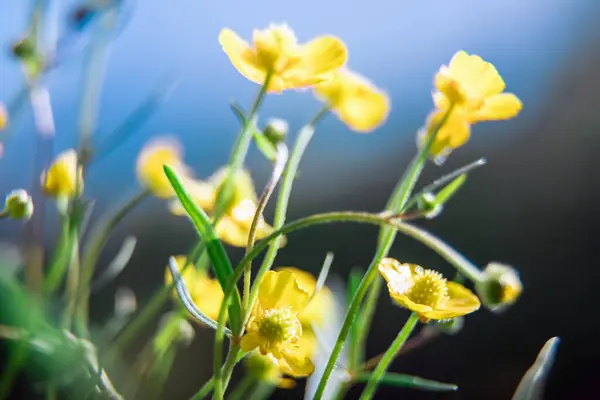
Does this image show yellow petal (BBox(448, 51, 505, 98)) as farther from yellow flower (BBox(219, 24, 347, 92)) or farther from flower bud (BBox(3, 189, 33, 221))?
flower bud (BBox(3, 189, 33, 221))

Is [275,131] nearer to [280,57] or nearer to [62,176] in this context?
[280,57]

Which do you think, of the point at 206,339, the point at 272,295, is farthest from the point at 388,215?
the point at 206,339

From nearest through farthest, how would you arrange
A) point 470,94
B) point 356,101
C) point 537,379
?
point 537,379 → point 470,94 → point 356,101

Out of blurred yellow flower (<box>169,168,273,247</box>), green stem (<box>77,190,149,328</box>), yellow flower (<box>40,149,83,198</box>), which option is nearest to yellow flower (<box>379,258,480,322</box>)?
blurred yellow flower (<box>169,168,273,247</box>)

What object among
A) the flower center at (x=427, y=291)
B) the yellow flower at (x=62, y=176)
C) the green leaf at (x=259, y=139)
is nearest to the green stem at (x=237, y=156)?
the green leaf at (x=259, y=139)

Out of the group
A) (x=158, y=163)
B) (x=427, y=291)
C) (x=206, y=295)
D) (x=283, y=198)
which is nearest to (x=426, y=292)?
(x=427, y=291)

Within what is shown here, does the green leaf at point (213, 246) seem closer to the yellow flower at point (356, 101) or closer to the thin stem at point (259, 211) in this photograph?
the thin stem at point (259, 211)

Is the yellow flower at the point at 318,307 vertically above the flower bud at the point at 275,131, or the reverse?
the flower bud at the point at 275,131
